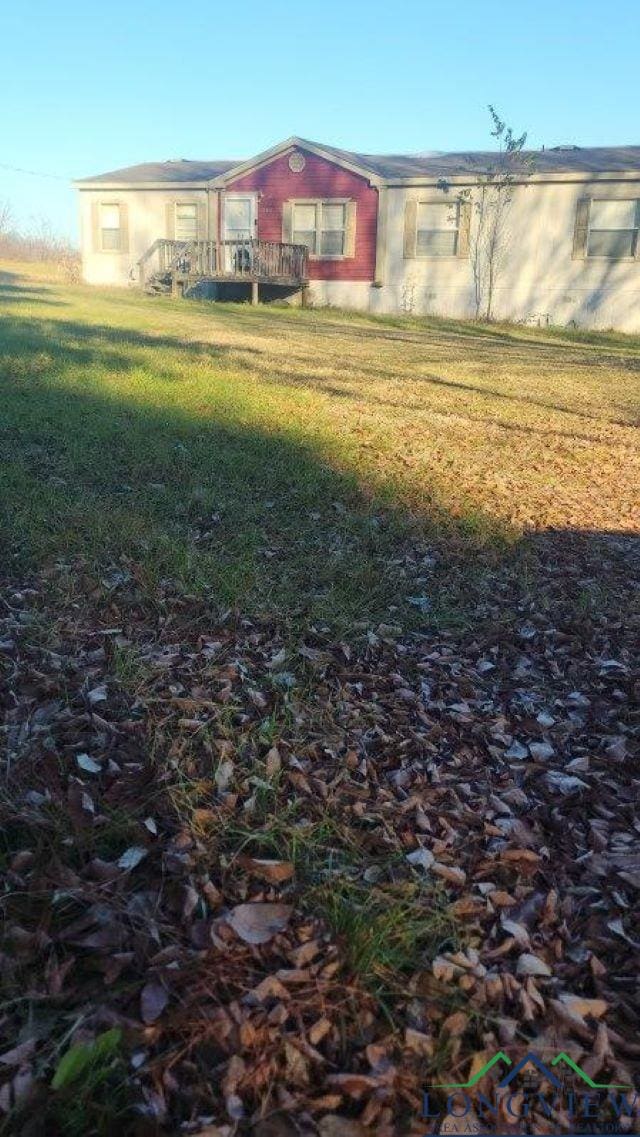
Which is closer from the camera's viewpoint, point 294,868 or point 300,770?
point 294,868

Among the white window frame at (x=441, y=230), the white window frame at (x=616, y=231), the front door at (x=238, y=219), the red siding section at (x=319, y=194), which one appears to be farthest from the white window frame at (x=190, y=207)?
the white window frame at (x=616, y=231)

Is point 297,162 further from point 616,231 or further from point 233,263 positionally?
point 616,231

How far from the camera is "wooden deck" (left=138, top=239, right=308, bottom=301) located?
22.5 metres

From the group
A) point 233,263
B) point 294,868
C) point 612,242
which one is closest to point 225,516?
point 294,868

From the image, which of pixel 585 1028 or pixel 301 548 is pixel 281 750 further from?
pixel 301 548

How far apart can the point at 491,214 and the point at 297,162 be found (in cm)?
598

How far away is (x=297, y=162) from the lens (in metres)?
23.5

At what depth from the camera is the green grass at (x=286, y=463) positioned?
4672 millimetres

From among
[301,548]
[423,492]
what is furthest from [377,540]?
[423,492]

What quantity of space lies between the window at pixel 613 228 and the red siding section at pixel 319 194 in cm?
599

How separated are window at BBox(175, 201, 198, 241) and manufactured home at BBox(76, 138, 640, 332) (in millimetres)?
32

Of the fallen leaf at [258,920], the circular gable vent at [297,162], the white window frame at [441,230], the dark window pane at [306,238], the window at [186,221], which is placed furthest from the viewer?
the window at [186,221]

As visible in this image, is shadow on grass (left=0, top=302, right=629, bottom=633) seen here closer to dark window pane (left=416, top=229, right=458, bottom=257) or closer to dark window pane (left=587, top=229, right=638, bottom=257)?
dark window pane (left=416, top=229, right=458, bottom=257)

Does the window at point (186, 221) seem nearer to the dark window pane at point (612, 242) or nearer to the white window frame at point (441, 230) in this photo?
the white window frame at point (441, 230)
